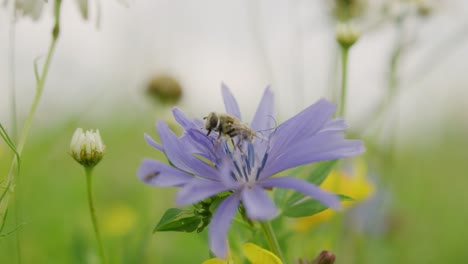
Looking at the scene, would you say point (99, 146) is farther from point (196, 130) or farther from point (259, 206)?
point (259, 206)

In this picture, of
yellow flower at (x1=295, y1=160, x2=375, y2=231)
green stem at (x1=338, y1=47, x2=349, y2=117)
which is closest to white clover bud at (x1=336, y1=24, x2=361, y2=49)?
green stem at (x1=338, y1=47, x2=349, y2=117)

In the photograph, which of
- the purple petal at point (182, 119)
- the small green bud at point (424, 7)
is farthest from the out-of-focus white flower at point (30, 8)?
the small green bud at point (424, 7)

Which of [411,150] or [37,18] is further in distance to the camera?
[411,150]

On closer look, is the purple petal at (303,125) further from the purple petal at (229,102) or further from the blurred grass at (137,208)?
the blurred grass at (137,208)

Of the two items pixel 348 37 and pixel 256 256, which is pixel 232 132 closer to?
pixel 256 256

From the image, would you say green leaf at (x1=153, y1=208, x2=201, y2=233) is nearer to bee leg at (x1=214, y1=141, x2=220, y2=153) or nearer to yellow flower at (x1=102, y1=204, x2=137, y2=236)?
bee leg at (x1=214, y1=141, x2=220, y2=153)

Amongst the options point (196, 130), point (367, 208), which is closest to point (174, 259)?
point (367, 208)
